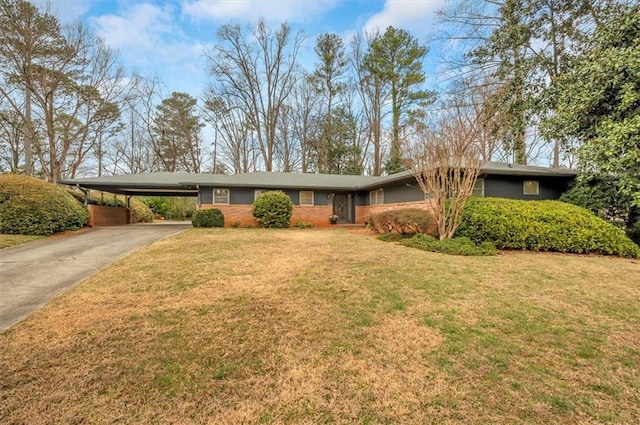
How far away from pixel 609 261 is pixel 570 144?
4.39 meters

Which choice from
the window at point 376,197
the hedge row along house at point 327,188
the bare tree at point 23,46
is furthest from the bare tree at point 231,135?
the window at point 376,197

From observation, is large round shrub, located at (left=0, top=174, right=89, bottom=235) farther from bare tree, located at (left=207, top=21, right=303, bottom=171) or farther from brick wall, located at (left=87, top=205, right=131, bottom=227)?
bare tree, located at (left=207, top=21, right=303, bottom=171)

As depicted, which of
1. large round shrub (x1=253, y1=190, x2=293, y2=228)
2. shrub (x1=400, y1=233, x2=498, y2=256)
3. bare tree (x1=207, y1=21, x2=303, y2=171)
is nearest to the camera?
shrub (x1=400, y1=233, x2=498, y2=256)

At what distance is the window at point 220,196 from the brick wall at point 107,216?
20.5 ft

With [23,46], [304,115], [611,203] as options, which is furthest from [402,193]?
[23,46]

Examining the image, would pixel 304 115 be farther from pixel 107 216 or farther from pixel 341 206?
pixel 107 216

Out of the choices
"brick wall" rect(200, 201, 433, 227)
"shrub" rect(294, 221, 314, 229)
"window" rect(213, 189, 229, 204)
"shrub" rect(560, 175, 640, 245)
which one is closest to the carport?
"window" rect(213, 189, 229, 204)

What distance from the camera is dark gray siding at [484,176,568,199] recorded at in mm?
13305

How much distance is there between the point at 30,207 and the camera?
1107 cm

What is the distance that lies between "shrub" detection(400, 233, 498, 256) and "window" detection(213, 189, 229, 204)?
10.8 metres

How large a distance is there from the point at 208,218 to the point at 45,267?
8.87 metres

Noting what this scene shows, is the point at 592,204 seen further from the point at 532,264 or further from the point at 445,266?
the point at 445,266

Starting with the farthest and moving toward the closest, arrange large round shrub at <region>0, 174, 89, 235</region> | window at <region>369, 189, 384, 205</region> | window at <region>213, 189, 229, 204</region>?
window at <region>369, 189, 384, 205</region>
window at <region>213, 189, 229, 204</region>
large round shrub at <region>0, 174, 89, 235</region>

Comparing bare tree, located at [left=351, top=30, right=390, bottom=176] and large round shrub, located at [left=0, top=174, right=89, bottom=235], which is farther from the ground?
bare tree, located at [left=351, top=30, right=390, bottom=176]
